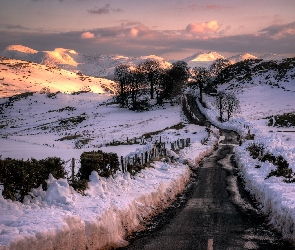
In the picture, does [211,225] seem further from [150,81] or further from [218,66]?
[218,66]

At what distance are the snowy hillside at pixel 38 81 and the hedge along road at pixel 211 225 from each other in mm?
122587

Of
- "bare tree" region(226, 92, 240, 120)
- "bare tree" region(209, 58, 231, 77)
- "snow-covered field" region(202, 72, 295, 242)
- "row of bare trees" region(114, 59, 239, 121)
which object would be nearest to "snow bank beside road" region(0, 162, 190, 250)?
"snow-covered field" region(202, 72, 295, 242)

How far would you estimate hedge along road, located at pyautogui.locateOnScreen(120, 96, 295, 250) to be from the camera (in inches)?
378

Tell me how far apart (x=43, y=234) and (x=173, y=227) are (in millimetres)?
5202

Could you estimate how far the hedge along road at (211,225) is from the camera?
9.59 meters

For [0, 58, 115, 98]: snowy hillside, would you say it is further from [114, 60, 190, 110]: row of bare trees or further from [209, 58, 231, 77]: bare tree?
[209, 58, 231, 77]: bare tree

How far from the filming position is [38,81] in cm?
15775

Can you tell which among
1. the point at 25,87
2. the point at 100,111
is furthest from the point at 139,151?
the point at 25,87

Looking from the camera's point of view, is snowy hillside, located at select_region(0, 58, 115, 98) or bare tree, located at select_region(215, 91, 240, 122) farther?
snowy hillside, located at select_region(0, 58, 115, 98)

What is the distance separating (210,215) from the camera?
1303 centimetres

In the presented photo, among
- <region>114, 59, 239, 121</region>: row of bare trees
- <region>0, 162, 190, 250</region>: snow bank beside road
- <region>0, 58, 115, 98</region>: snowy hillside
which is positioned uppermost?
<region>0, 58, 115, 98</region>: snowy hillside

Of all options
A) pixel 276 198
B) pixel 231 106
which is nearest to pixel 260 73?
pixel 231 106

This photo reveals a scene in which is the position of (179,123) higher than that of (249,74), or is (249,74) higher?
(249,74)

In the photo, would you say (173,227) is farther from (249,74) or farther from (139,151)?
(249,74)
